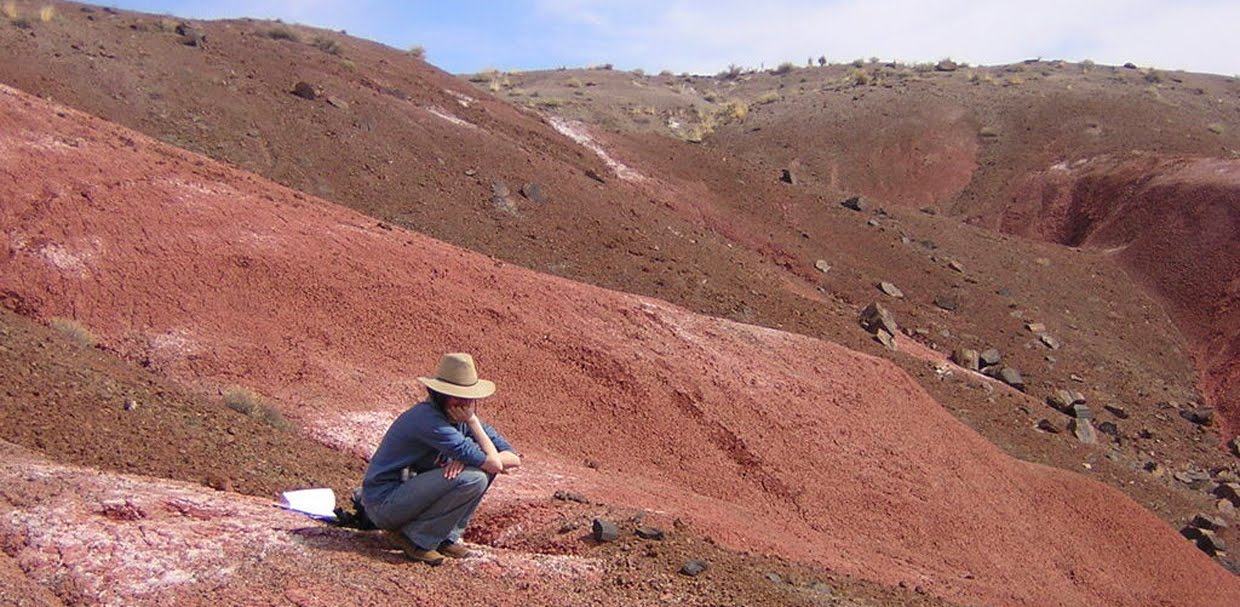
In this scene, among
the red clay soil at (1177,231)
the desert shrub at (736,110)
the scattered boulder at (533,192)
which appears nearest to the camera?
the scattered boulder at (533,192)

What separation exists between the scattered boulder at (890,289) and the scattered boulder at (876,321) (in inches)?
124

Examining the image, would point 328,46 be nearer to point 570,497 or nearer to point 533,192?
point 533,192

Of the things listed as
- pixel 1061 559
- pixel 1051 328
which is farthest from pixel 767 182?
pixel 1061 559

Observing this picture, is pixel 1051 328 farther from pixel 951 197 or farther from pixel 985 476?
pixel 951 197

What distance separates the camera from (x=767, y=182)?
28.8m

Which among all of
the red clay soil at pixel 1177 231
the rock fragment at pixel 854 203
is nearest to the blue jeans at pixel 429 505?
the red clay soil at pixel 1177 231

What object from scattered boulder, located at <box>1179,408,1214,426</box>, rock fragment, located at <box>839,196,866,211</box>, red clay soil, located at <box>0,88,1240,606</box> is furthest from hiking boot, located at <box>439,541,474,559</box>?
rock fragment, located at <box>839,196,866,211</box>

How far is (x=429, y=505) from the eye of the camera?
20.9 ft

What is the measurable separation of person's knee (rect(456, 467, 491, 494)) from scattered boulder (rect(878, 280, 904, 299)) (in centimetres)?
1886

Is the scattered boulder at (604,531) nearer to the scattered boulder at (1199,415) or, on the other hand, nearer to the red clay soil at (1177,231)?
the scattered boulder at (1199,415)

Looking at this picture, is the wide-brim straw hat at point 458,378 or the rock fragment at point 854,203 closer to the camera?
the wide-brim straw hat at point 458,378

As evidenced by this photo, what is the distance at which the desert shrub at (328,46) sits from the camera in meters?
27.9

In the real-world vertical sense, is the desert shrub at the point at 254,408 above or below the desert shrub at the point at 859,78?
below

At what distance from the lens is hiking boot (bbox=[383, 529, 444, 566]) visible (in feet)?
21.1
